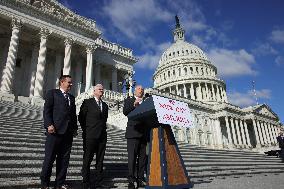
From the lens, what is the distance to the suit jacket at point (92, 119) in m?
5.55

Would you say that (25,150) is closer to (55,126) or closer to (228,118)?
(55,126)

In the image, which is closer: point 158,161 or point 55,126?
point 158,161

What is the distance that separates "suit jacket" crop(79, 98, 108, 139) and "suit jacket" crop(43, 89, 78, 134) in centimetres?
36

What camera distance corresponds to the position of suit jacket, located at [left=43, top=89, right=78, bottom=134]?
4980mm

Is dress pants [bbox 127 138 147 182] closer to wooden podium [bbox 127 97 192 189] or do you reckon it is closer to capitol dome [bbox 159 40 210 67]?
wooden podium [bbox 127 97 192 189]

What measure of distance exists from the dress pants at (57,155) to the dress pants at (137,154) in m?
1.36

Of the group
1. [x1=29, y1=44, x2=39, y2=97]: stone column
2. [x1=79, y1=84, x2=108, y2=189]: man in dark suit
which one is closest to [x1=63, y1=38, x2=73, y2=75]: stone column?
[x1=29, y1=44, x2=39, y2=97]: stone column

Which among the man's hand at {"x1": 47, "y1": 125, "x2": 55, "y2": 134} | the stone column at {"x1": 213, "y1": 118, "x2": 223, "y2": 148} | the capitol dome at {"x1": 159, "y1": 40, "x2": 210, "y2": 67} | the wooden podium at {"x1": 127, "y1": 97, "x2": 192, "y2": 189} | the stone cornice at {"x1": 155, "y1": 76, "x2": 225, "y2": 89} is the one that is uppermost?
the capitol dome at {"x1": 159, "y1": 40, "x2": 210, "y2": 67}

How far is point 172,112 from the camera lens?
4.67 metres

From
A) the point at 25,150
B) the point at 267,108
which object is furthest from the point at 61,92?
the point at 267,108

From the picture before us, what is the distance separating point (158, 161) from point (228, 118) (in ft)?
176

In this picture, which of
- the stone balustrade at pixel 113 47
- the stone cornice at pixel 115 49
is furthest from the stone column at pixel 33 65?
the stone balustrade at pixel 113 47

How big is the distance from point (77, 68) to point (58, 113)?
1154 inches

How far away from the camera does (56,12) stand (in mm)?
28922
